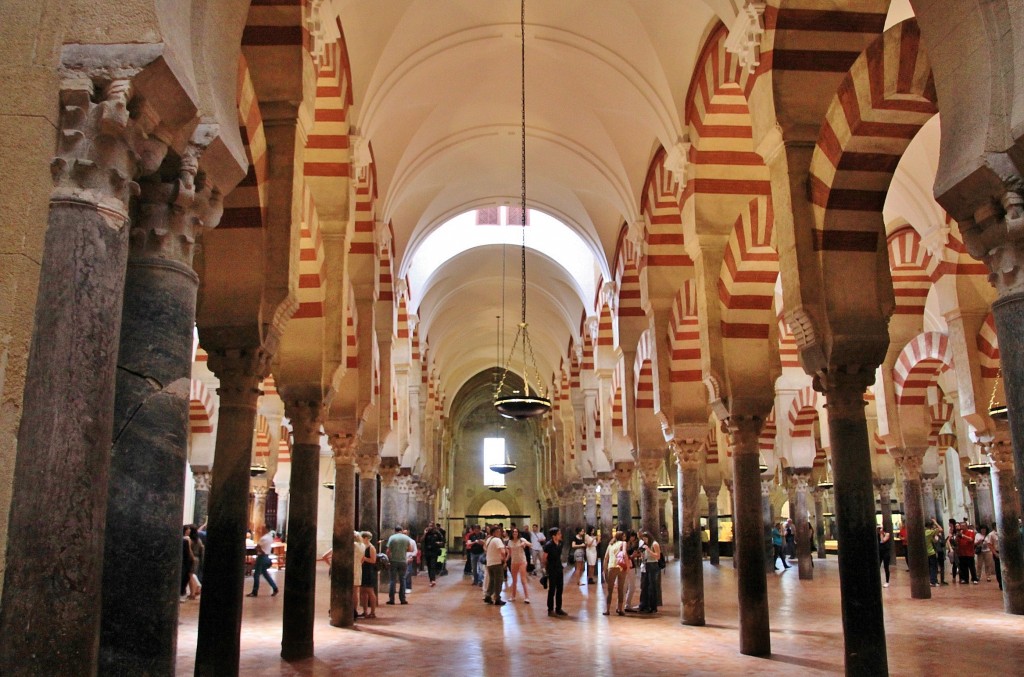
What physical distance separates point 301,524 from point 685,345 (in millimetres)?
4525

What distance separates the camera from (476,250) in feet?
55.5

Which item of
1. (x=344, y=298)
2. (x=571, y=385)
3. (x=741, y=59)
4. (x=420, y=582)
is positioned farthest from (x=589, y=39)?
(x=571, y=385)

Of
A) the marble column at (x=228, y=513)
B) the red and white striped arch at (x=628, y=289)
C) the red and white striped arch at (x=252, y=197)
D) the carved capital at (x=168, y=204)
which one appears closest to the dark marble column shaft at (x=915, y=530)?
the red and white striped arch at (x=628, y=289)

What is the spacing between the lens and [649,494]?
10664 millimetres

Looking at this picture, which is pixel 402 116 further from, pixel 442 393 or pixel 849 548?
pixel 442 393

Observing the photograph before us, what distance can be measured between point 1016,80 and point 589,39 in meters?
6.10

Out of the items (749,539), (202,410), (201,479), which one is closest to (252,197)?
(749,539)

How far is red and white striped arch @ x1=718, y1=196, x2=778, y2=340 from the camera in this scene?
7.32 meters

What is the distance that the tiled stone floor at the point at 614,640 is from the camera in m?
5.68

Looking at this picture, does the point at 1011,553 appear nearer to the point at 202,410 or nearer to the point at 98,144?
the point at 98,144

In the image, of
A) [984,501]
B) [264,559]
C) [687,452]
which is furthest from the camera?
[984,501]

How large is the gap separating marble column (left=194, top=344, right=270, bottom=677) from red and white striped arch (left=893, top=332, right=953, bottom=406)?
8.38m

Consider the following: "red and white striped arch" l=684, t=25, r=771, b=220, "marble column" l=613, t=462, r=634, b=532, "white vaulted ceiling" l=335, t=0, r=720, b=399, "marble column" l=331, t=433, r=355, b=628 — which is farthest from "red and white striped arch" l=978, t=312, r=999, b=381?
"marble column" l=331, t=433, r=355, b=628

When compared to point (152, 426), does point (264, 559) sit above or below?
below
